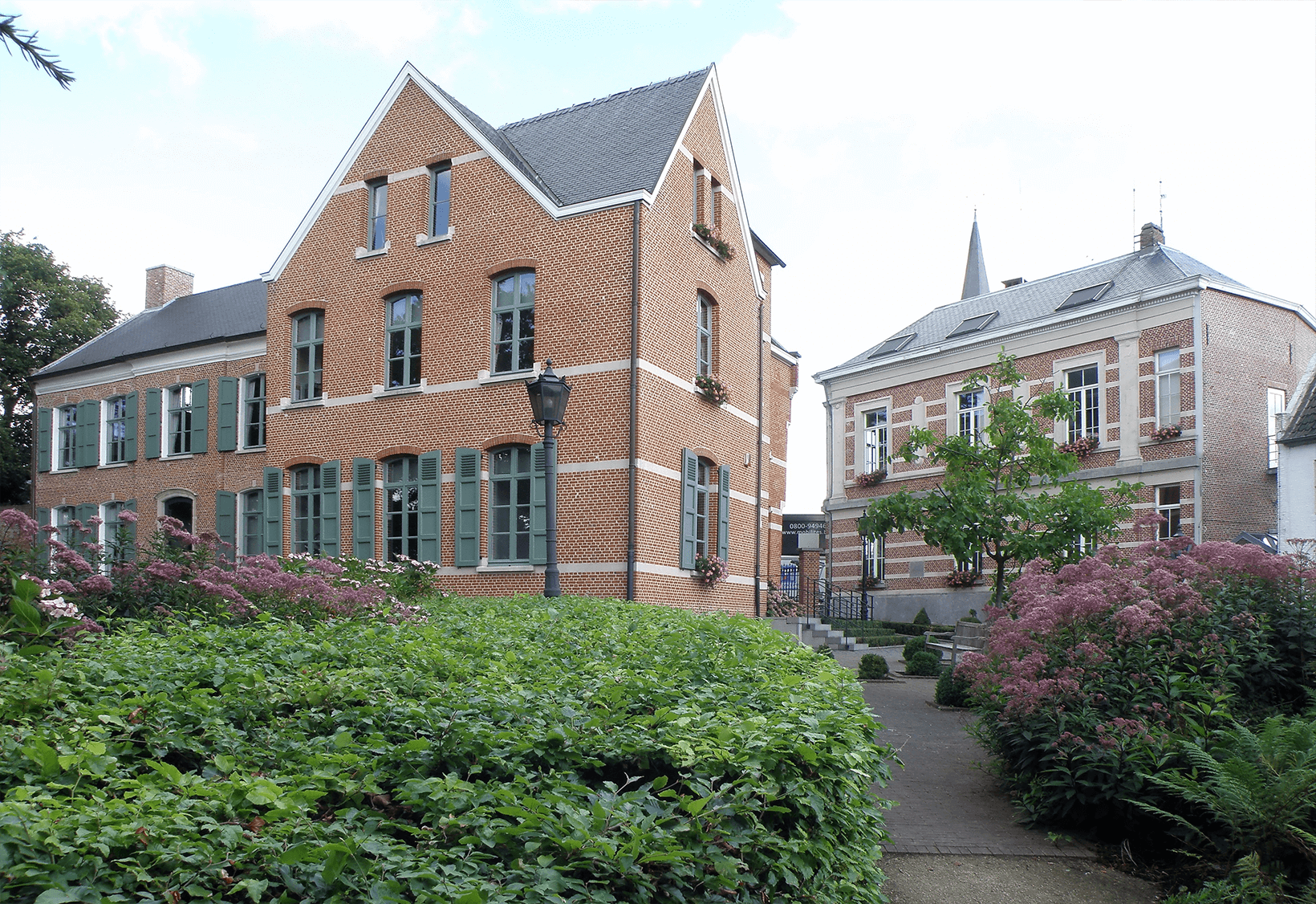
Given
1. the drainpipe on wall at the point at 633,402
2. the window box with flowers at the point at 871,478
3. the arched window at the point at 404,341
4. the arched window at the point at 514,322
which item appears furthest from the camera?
the window box with flowers at the point at 871,478

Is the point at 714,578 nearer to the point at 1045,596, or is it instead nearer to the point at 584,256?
the point at 584,256

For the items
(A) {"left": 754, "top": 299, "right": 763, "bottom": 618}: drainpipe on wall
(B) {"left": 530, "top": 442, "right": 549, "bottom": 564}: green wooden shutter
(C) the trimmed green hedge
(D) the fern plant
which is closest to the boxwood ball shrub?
(A) {"left": 754, "top": 299, "right": 763, "bottom": 618}: drainpipe on wall

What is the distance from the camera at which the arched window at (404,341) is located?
19.2m

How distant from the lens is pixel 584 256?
685 inches

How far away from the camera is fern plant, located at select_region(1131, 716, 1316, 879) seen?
5469 mm

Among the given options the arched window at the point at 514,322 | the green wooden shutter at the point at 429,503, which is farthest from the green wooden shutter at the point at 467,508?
the arched window at the point at 514,322

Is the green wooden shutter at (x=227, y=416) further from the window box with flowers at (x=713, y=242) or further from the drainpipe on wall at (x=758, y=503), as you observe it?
the window box with flowers at (x=713, y=242)

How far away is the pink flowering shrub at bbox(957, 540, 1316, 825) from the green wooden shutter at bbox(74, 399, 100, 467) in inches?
1148

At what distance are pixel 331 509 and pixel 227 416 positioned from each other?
29.2 feet

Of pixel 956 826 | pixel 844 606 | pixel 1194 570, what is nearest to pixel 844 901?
pixel 956 826

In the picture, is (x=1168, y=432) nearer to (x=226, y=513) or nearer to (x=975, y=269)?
(x=975, y=269)

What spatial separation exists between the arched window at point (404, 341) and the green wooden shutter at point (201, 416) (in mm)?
10596

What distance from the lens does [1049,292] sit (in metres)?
30.8

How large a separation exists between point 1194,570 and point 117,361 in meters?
30.0
